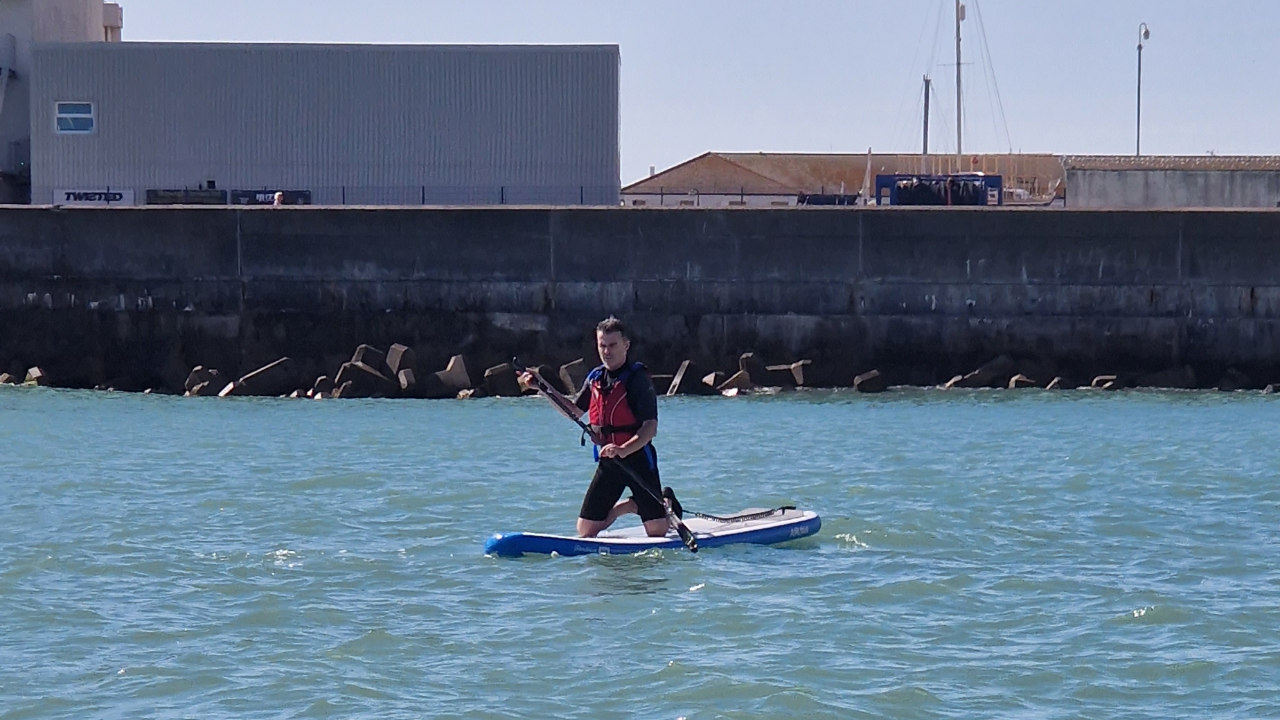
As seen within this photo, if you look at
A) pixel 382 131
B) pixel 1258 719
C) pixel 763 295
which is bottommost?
pixel 1258 719

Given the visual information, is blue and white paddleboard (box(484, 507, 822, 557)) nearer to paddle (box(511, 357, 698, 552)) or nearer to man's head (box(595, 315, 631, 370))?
paddle (box(511, 357, 698, 552))

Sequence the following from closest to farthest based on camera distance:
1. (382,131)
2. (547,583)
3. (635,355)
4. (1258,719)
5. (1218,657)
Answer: (1258,719) → (1218,657) → (547,583) → (635,355) → (382,131)

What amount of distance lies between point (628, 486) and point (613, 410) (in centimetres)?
56

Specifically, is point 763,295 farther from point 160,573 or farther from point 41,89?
point 41,89

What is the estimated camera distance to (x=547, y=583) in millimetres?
10992

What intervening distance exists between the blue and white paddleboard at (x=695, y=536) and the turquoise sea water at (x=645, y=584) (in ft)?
0.35

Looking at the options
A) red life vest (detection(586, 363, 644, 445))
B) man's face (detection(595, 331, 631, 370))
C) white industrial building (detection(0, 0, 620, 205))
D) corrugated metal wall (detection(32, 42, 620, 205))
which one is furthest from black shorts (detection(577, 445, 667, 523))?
corrugated metal wall (detection(32, 42, 620, 205))

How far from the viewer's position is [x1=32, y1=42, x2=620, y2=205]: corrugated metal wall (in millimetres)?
34188

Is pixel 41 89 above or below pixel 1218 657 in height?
above

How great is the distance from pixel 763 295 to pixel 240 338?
7.09m

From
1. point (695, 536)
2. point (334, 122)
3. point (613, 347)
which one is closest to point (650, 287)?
point (334, 122)

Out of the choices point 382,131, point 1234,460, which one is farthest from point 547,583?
point 382,131

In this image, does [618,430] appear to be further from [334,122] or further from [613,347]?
[334,122]

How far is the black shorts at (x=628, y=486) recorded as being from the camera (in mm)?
11352
